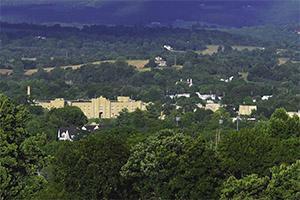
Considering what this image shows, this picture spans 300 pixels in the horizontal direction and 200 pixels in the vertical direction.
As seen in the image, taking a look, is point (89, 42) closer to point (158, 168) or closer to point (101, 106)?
point (101, 106)

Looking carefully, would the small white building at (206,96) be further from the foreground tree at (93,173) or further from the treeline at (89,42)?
the foreground tree at (93,173)

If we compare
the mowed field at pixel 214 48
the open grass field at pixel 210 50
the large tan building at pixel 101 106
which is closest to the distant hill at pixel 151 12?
the mowed field at pixel 214 48

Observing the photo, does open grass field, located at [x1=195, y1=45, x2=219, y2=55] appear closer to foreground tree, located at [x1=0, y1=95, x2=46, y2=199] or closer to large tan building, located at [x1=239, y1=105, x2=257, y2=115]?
large tan building, located at [x1=239, y1=105, x2=257, y2=115]

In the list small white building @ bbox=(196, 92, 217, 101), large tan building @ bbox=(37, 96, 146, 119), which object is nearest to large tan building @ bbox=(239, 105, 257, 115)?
large tan building @ bbox=(37, 96, 146, 119)

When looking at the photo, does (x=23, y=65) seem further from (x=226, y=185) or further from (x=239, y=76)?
(x=226, y=185)

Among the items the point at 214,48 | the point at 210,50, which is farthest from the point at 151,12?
the point at 210,50

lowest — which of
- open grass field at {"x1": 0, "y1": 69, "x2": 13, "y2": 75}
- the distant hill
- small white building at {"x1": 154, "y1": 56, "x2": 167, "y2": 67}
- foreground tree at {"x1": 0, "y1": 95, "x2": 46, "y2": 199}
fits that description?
the distant hill

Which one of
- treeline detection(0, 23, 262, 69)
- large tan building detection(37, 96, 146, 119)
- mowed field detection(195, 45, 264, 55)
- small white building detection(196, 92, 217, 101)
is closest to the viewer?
large tan building detection(37, 96, 146, 119)
